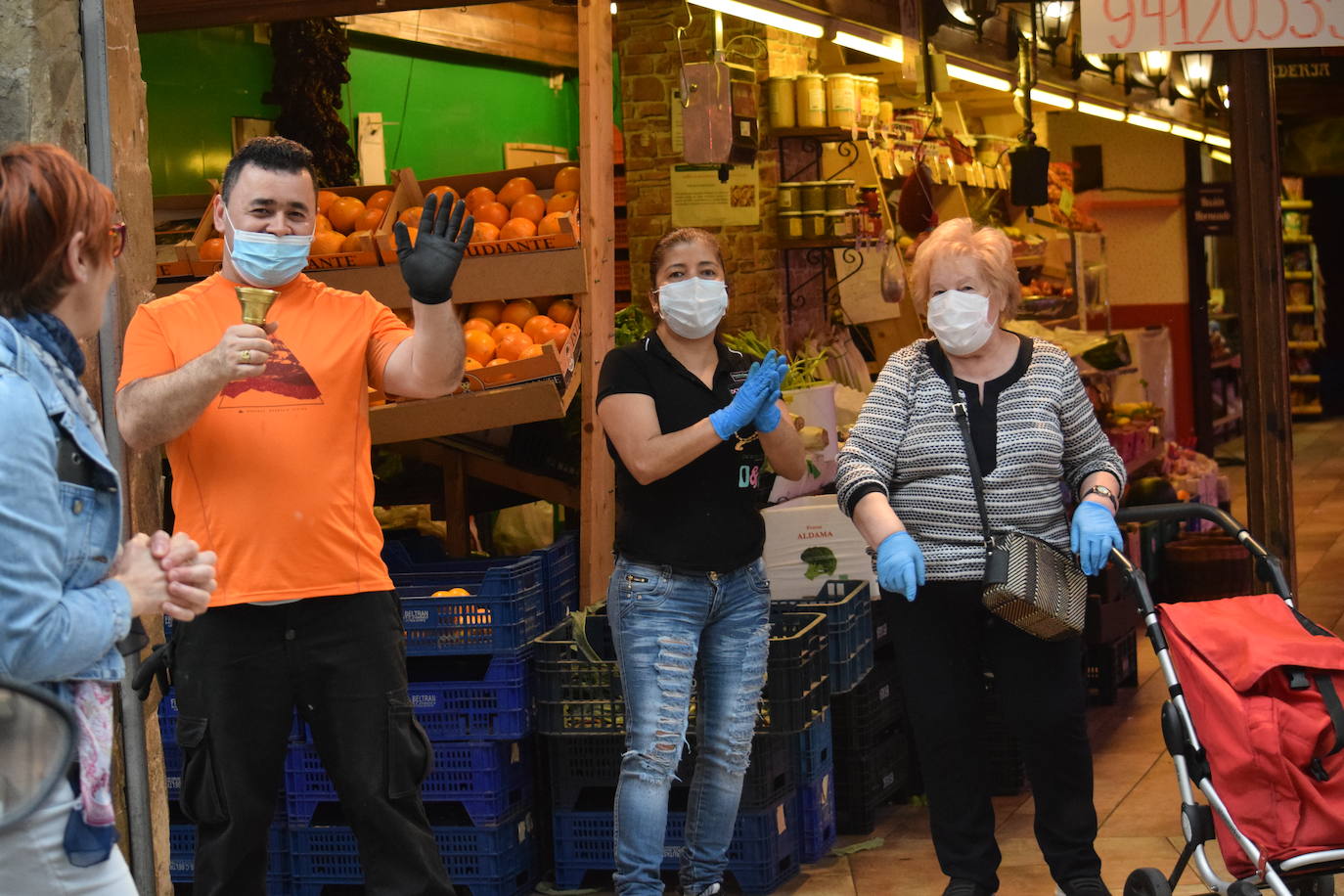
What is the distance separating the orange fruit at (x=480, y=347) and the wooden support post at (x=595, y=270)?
0.30m

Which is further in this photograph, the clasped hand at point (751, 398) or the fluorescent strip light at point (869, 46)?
the fluorescent strip light at point (869, 46)

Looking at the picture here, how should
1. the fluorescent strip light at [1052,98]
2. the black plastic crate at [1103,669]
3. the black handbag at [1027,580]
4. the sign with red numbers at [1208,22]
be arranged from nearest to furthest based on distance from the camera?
the black handbag at [1027,580] → the sign with red numbers at [1208,22] → the black plastic crate at [1103,669] → the fluorescent strip light at [1052,98]

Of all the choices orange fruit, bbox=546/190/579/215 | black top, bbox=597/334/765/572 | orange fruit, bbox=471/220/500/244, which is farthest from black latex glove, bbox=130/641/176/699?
orange fruit, bbox=546/190/579/215

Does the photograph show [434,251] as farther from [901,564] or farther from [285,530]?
[901,564]

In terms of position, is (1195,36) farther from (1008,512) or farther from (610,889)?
(610,889)

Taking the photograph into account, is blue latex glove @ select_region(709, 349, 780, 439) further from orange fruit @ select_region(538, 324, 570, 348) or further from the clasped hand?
orange fruit @ select_region(538, 324, 570, 348)

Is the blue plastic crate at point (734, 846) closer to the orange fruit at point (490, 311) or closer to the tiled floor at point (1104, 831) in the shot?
the tiled floor at point (1104, 831)

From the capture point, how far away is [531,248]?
5016mm

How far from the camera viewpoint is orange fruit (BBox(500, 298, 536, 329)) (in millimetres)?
5227

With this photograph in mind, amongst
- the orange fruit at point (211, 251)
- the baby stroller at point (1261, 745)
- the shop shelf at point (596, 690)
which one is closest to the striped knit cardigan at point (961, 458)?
the baby stroller at point (1261, 745)

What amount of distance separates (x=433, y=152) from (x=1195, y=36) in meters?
6.05

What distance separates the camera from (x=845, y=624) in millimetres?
5047

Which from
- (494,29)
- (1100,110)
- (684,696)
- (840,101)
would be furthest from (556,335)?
(1100,110)

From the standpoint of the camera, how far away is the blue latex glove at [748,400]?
387 centimetres
